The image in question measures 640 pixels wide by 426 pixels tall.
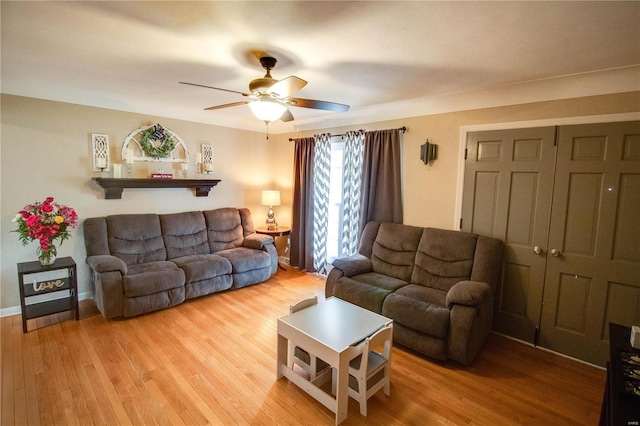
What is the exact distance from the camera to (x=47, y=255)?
3.22m

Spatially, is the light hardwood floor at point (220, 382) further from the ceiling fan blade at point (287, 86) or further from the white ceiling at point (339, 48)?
the white ceiling at point (339, 48)

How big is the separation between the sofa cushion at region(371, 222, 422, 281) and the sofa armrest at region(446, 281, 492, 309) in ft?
2.63

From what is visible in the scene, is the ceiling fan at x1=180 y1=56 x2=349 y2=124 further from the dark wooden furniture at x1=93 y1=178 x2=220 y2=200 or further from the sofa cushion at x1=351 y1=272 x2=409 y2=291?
the dark wooden furniture at x1=93 y1=178 x2=220 y2=200

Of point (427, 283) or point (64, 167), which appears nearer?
point (427, 283)

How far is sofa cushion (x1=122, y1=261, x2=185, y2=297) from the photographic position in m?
3.32

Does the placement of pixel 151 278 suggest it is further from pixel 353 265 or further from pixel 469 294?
pixel 469 294

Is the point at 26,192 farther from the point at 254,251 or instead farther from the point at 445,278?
the point at 445,278

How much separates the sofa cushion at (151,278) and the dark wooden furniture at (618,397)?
3719 mm

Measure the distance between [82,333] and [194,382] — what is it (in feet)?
5.00

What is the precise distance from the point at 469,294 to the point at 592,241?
119 cm

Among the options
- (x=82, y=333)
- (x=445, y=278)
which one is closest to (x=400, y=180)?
(x=445, y=278)

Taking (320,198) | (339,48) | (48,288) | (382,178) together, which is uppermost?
(339,48)

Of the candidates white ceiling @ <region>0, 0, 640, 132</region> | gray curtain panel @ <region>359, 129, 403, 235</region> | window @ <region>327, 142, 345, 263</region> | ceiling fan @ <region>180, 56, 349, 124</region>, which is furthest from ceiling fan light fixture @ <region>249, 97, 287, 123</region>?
window @ <region>327, 142, 345, 263</region>

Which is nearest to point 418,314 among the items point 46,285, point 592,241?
point 592,241
